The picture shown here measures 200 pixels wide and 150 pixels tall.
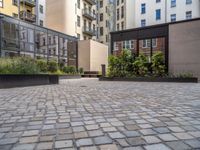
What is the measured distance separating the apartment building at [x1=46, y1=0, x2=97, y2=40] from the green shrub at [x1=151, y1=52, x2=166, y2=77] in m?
17.9

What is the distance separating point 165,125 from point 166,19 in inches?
1409

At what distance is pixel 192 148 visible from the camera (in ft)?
7.59

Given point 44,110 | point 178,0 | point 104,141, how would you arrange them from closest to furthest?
point 104,141 → point 44,110 → point 178,0

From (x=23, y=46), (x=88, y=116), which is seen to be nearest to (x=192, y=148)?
(x=88, y=116)

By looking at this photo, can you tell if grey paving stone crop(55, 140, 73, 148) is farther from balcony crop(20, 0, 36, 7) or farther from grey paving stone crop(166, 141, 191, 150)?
balcony crop(20, 0, 36, 7)

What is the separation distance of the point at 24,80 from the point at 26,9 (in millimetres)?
23774

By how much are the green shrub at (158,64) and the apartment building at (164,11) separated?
22382 mm

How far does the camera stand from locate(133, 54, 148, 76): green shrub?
1584cm

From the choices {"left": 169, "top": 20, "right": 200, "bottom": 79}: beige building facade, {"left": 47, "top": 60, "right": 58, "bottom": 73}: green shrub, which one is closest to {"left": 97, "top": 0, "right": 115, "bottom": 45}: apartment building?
{"left": 47, "top": 60, "right": 58, "bottom": 73}: green shrub

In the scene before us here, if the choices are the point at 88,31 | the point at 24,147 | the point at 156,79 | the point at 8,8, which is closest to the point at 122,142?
the point at 24,147

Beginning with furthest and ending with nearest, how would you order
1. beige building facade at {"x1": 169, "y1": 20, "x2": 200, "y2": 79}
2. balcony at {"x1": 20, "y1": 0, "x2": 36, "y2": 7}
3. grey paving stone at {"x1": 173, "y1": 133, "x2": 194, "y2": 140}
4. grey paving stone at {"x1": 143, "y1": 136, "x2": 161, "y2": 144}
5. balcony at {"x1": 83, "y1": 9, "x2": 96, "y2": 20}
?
balcony at {"x1": 83, "y1": 9, "x2": 96, "y2": 20}
balcony at {"x1": 20, "y1": 0, "x2": 36, "y2": 7}
beige building facade at {"x1": 169, "y1": 20, "x2": 200, "y2": 79}
grey paving stone at {"x1": 173, "y1": 133, "x2": 194, "y2": 140}
grey paving stone at {"x1": 143, "y1": 136, "x2": 161, "y2": 144}

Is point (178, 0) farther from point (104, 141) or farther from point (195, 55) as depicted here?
point (104, 141)

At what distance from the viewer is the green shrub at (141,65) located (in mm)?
15844

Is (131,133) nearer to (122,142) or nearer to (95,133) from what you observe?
(122,142)
